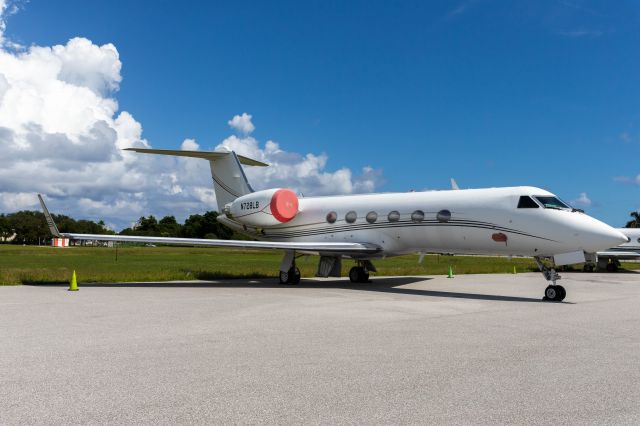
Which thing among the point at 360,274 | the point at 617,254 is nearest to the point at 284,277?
the point at 360,274

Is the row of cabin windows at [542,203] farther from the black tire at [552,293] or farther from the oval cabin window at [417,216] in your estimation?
the oval cabin window at [417,216]

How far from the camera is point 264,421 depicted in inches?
164

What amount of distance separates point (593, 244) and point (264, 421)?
12004mm

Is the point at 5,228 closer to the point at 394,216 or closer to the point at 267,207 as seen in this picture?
the point at 267,207

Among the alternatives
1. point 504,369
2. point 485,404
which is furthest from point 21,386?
point 504,369

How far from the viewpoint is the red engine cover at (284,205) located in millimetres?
20516

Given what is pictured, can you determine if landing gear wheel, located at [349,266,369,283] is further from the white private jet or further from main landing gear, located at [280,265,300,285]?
the white private jet

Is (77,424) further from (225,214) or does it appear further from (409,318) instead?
(225,214)

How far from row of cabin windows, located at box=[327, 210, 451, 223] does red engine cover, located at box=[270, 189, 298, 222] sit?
64.1 inches

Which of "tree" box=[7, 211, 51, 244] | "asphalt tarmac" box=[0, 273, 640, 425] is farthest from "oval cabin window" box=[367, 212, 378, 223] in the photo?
"tree" box=[7, 211, 51, 244]

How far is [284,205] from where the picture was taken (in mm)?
20672

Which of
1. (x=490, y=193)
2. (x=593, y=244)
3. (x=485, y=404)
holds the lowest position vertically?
(x=485, y=404)

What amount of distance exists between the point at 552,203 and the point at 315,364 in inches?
428

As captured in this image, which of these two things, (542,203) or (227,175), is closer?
(542,203)
